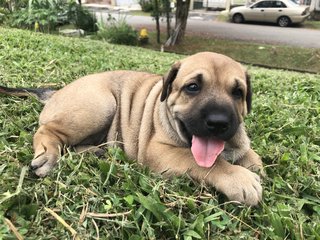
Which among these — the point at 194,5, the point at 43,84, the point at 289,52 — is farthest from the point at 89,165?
the point at 194,5

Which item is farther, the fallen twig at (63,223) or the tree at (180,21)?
the tree at (180,21)

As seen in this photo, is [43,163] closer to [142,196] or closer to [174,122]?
[142,196]

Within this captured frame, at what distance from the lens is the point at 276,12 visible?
93.5 feet

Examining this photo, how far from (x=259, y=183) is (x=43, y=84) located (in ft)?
11.0

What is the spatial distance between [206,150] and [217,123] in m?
0.29


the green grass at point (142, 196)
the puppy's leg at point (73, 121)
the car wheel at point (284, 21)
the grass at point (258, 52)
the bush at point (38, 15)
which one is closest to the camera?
the green grass at point (142, 196)

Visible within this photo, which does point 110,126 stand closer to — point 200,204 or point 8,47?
point 200,204

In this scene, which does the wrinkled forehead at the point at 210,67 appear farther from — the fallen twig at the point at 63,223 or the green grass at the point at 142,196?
the fallen twig at the point at 63,223

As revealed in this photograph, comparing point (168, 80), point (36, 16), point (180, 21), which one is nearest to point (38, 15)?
point (36, 16)

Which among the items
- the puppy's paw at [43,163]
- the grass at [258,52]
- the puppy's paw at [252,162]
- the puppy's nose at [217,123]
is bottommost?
the grass at [258,52]

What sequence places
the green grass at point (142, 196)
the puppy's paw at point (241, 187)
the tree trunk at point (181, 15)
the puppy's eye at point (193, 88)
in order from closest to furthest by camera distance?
the green grass at point (142, 196), the puppy's paw at point (241, 187), the puppy's eye at point (193, 88), the tree trunk at point (181, 15)

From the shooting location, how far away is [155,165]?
3.36m

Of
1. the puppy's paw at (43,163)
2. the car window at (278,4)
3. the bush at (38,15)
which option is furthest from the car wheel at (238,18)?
the puppy's paw at (43,163)

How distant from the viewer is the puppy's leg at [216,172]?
290cm
